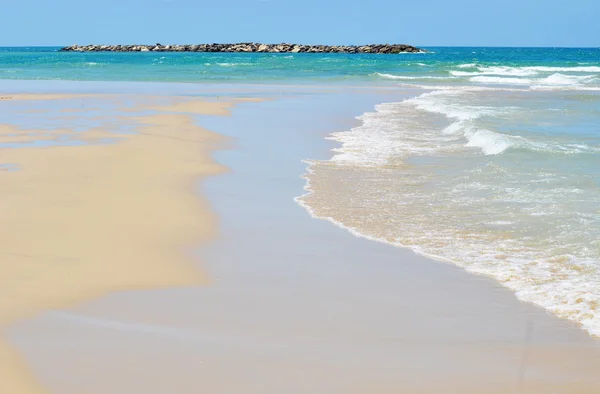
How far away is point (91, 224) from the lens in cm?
753

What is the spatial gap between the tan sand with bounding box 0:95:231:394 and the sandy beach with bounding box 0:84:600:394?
0.02 meters

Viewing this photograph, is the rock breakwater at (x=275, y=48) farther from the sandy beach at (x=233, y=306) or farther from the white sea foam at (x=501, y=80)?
the sandy beach at (x=233, y=306)

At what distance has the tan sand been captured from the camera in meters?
5.62

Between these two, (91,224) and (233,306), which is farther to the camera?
(91,224)

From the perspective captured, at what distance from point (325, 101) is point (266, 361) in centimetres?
2227

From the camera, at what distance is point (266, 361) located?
4492 mm

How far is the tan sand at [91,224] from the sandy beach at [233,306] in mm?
25

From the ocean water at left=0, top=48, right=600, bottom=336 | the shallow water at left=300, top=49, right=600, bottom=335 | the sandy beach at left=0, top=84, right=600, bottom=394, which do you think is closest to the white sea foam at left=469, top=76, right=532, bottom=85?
the shallow water at left=300, top=49, right=600, bottom=335

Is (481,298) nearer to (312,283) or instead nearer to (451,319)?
(451,319)

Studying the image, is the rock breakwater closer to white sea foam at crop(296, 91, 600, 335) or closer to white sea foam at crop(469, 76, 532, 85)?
A: white sea foam at crop(469, 76, 532, 85)

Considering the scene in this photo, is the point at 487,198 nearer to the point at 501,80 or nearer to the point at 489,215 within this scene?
the point at 489,215

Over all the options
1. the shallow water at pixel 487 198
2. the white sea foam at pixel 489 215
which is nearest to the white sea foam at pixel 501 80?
the shallow water at pixel 487 198

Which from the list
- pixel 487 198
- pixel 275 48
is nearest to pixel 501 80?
pixel 487 198

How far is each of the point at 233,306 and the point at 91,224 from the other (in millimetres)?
2646
